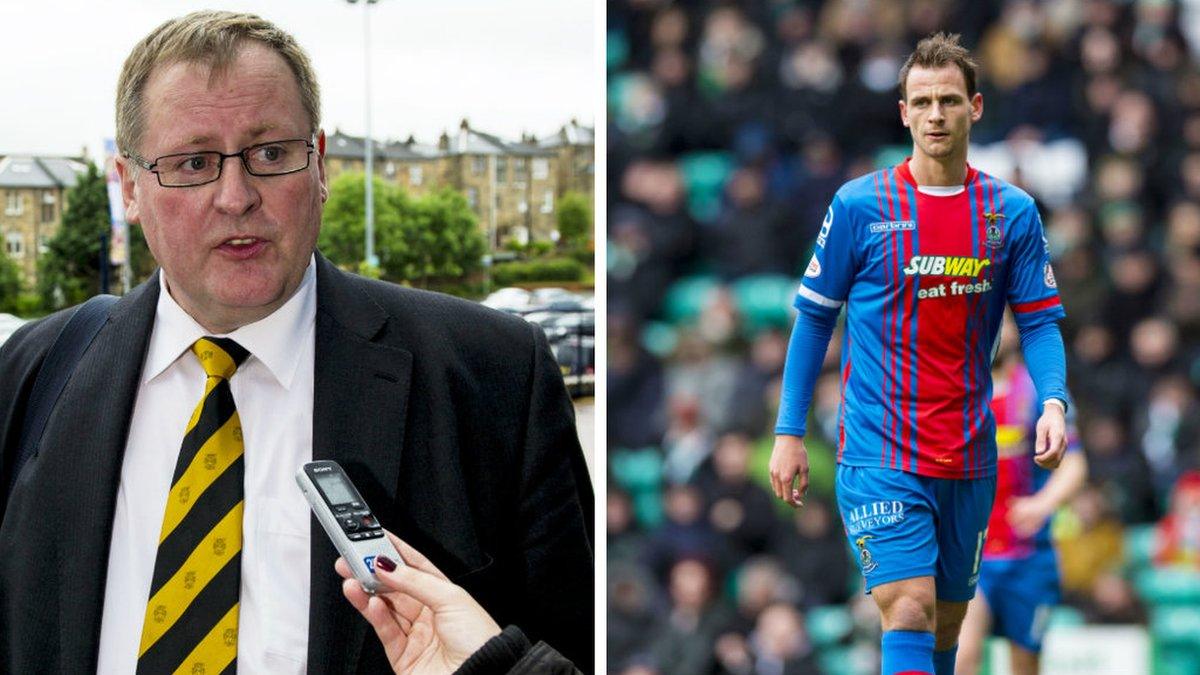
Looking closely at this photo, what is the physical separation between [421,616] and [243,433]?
1.25ft

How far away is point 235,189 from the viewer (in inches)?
57.3

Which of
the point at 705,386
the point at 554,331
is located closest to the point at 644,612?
the point at 705,386

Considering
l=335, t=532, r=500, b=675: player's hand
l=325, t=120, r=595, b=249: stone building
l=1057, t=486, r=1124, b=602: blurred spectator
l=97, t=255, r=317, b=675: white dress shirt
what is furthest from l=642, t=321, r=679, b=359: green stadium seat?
l=325, t=120, r=595, b=249: stone building

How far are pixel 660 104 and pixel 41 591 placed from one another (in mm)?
2233

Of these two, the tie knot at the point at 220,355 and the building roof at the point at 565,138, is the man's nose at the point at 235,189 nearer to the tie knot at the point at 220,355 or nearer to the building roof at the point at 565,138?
the tie knot at the point at 220,355

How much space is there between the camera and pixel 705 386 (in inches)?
131

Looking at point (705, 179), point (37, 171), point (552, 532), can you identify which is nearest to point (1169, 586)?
point (705, 179)

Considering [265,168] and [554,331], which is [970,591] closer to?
[265,168]

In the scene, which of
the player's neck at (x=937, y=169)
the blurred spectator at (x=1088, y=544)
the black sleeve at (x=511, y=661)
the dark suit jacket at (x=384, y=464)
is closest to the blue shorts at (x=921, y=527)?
the blurred spectator at (x=1088, y=544)

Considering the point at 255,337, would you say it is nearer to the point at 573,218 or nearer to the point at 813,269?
Answer: the point at 813,269

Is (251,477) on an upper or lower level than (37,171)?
lower

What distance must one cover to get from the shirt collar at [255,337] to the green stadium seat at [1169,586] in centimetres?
233

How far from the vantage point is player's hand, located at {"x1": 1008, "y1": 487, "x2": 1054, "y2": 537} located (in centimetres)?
310

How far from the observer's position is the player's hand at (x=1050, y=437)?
305 cm
